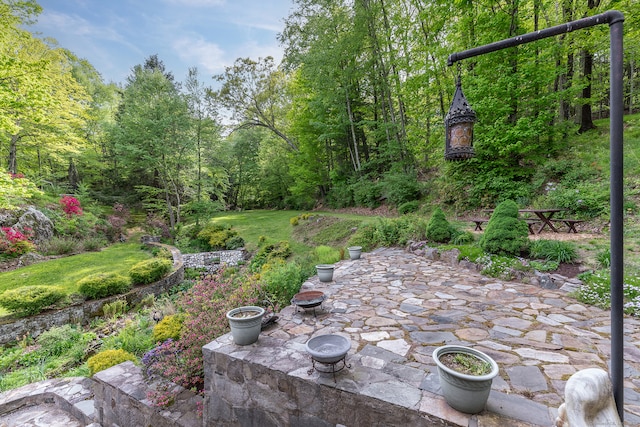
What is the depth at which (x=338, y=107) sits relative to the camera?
44.2 feet

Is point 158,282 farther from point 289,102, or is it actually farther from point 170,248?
point 289,102

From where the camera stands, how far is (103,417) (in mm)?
3236

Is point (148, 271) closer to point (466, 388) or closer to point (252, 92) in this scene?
point (466, 388)

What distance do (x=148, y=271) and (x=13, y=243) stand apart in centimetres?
471

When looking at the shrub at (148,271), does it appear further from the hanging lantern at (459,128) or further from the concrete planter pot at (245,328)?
the hanging lantern at (459,128)

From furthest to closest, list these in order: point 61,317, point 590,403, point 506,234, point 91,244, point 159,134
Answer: point 159,134, point 91,244, point 61,317, point 506,234, point 590,403

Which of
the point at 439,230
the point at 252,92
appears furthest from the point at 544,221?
the point at 252,92

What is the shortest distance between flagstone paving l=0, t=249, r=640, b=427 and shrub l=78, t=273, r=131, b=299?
2343 millimetres

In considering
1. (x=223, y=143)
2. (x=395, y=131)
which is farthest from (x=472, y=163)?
(x=223, y=143)

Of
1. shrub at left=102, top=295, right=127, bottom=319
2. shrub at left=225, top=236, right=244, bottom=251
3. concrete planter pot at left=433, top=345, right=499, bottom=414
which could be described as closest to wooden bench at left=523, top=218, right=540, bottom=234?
concrete planter pot at left=433, top=345, right=499, bottom=414

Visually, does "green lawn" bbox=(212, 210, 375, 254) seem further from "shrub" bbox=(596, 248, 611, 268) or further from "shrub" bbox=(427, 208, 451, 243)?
"shrub" bbox=(596, 248, 611, 268)

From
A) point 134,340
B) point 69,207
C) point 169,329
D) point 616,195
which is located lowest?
point 134,340

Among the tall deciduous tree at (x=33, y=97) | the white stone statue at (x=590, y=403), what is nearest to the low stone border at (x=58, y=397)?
the white stone statue at (x=590, y=403)

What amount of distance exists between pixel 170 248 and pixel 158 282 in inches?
167
